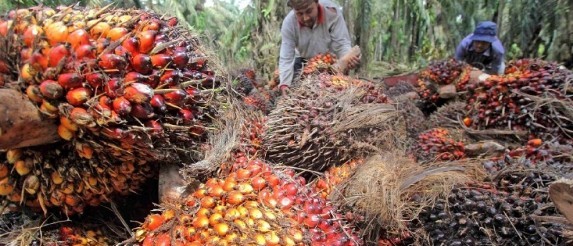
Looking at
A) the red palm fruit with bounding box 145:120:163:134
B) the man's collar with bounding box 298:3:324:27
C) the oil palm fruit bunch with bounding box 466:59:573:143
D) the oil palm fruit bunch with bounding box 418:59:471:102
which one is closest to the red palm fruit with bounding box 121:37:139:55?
the red palm fruit with bounding box 145:120:163:134

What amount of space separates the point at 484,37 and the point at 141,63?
524cm

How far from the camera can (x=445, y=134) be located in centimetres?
310

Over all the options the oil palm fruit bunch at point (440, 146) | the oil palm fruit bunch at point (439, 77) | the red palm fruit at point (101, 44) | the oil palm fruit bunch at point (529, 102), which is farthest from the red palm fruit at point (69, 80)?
the oil palm fruit bunch at point (439, 77)

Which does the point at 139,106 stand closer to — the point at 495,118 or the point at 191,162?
the point at 191,162

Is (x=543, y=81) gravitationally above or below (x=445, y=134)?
above

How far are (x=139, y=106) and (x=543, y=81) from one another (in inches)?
102

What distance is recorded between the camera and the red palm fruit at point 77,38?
4.07 ft

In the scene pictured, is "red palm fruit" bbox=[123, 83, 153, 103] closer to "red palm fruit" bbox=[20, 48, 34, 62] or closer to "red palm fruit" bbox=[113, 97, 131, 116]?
"red palm fruit" bbox=[113, 97, 131, 116]

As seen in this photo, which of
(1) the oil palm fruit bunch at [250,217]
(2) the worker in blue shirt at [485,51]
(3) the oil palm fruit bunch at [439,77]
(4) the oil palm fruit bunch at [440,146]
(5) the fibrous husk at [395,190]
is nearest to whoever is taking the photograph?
(1) the oil palm fruit bunch at [250,217]

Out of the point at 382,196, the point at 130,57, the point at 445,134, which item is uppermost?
the point at 130,57

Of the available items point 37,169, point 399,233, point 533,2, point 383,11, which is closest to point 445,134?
point 399,233

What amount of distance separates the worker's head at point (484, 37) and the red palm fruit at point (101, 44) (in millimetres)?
5254

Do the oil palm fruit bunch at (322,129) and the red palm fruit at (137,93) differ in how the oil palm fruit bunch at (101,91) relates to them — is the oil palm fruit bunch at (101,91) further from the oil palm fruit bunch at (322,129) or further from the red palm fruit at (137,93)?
the oil palm fruit bunch at (322,129)

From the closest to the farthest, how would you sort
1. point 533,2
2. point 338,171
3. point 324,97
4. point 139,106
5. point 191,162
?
1. point 139,106
2. point 191,162
3. point 338,171
4. point 324,97
5. point 533,2
